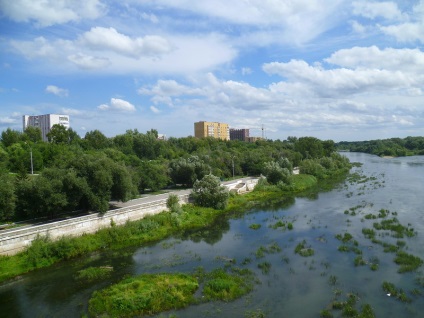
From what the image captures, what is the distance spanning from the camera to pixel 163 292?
18375 millimetres

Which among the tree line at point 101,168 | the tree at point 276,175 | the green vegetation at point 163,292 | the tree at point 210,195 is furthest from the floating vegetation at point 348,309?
the tree at point 276,175

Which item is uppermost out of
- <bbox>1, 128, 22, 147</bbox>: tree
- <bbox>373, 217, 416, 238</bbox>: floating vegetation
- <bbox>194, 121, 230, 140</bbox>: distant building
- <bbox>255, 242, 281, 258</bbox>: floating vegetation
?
<bbox>194, 121, 230, 140</bbox>: distant building

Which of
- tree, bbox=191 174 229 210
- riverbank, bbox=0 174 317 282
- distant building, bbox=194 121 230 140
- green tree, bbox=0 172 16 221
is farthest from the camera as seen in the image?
distant building, bbox=194 121 230 140

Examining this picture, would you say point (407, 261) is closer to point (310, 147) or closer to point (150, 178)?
point (150, 178)

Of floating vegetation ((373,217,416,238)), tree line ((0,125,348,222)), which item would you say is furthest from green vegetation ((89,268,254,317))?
floating vegetation ((373,217,416,238))

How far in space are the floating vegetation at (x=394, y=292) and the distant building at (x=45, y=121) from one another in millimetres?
121855

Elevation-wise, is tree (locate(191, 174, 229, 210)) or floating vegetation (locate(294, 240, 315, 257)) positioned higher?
tree (locate(191, 174, 229, 210))

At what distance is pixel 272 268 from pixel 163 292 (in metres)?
7.37

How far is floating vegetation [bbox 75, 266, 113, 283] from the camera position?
70.5 ft

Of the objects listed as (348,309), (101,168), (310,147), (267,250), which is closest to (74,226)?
(101,168)

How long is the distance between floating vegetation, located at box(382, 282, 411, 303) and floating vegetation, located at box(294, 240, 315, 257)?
20.4 feet

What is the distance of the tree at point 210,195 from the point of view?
4103 centimetres

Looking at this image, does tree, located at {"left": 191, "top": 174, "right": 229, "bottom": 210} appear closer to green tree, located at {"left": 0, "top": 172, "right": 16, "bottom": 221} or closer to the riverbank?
the riverbank

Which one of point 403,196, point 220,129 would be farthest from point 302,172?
point 220,129
